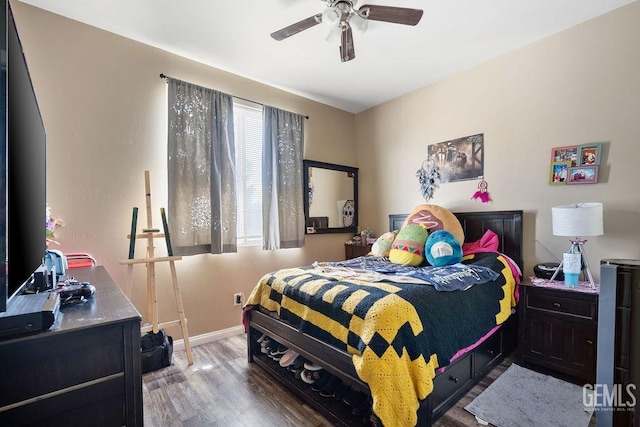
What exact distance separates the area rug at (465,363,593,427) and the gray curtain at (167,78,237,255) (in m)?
2.47

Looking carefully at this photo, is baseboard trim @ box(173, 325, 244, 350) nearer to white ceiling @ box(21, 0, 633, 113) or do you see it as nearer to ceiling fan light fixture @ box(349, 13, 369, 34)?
white ceiling @ box(21, 0, 633, 113)

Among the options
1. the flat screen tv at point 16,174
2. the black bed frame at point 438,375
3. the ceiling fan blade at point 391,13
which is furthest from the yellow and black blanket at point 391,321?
the ceiling fan blade at point 391,13

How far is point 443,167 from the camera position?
340 centimetres

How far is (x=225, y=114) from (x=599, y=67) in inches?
131

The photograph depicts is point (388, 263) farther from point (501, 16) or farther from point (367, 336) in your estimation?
point (501, 16)

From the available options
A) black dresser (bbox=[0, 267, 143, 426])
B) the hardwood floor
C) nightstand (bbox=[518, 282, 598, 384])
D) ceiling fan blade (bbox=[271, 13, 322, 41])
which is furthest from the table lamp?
black dresser (bbox=[0, 267, 143, 426])

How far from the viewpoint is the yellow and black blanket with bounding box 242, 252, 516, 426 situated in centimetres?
142

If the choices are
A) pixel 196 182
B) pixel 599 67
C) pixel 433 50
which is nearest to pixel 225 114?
pixel 196 182

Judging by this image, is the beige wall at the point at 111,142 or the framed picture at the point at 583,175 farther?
the framed picture at the point at 583,175

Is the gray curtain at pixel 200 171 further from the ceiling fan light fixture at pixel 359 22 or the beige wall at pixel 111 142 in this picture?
the ceiling fan light fixture at pixel 359 22

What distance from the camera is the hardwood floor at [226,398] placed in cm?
177

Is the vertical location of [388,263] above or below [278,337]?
above

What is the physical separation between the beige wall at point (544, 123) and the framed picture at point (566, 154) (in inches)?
1.7

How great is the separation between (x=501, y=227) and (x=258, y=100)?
2955 millimetres
